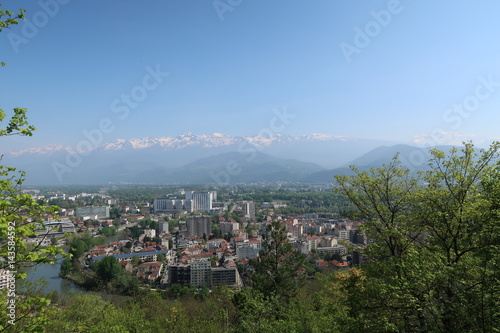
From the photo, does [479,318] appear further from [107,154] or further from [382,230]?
[107,154]

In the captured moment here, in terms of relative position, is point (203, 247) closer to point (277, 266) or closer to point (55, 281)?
point (55, 281)

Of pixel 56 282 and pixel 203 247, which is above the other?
pixel 56 282

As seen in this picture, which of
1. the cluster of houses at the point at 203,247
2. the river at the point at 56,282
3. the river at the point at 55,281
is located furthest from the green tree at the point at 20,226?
the river at the point at 56,282

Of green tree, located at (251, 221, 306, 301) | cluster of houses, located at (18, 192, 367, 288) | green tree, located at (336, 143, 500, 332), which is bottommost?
cluster of houses, located at (18, 192, 367, 288)

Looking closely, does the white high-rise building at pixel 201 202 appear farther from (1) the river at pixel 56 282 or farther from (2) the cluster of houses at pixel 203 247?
(1) the river at pixel 56 282

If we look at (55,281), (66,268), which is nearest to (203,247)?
(66,268)

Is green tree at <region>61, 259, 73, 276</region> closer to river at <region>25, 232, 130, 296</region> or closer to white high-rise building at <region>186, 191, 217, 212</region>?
river at <region>25, 232, 130, 296</region>

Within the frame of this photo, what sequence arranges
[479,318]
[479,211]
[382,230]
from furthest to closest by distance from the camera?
[382,230] → [479,211] → [479,318]

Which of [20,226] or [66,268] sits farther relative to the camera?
[66,268]

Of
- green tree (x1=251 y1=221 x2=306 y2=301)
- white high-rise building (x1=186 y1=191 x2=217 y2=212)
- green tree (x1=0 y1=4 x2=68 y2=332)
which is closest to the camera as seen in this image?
green tree (x1=0 y1=4 x2=68 y2=332)

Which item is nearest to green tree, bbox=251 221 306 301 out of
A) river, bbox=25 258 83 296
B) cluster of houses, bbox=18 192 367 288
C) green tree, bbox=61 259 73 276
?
cluster of houses, bbox=18 192 367 288

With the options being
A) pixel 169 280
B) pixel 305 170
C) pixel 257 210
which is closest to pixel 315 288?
pixel 169 280
